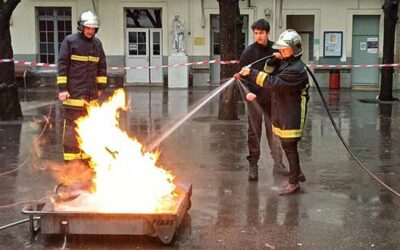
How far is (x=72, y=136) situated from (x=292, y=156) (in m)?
2.46

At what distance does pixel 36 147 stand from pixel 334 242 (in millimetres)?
5848

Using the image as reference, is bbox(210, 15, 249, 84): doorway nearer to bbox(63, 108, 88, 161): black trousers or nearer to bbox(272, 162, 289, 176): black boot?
bbox(272, 162, 289, 176): black boot

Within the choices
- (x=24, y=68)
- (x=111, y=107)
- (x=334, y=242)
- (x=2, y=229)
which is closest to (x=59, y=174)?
(x=111, y=107)

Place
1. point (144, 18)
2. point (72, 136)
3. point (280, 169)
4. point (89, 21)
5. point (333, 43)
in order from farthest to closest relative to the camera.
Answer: point (144, 18) → point (333, 43) → point (280, 169) → point (72, 136) → point (89, 21)

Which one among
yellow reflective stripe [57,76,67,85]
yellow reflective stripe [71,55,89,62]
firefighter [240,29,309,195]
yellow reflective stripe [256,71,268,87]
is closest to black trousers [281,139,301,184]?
firefighter [240,29,309,195]

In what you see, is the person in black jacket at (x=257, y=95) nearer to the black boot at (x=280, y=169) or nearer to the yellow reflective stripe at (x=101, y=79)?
the black boot at (x=280, y=169)

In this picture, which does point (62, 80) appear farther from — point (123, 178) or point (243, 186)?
point (243, 186)

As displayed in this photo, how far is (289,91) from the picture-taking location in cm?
630

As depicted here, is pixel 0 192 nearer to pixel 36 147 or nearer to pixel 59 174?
pixel 59 174

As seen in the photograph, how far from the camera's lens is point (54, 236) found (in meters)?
5.09

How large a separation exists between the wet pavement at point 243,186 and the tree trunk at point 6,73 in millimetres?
363

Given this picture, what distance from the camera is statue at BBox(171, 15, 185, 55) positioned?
22.8 m

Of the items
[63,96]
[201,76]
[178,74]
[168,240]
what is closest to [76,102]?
[63,96]

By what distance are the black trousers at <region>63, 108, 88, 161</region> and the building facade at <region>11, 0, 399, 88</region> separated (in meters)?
16.8
